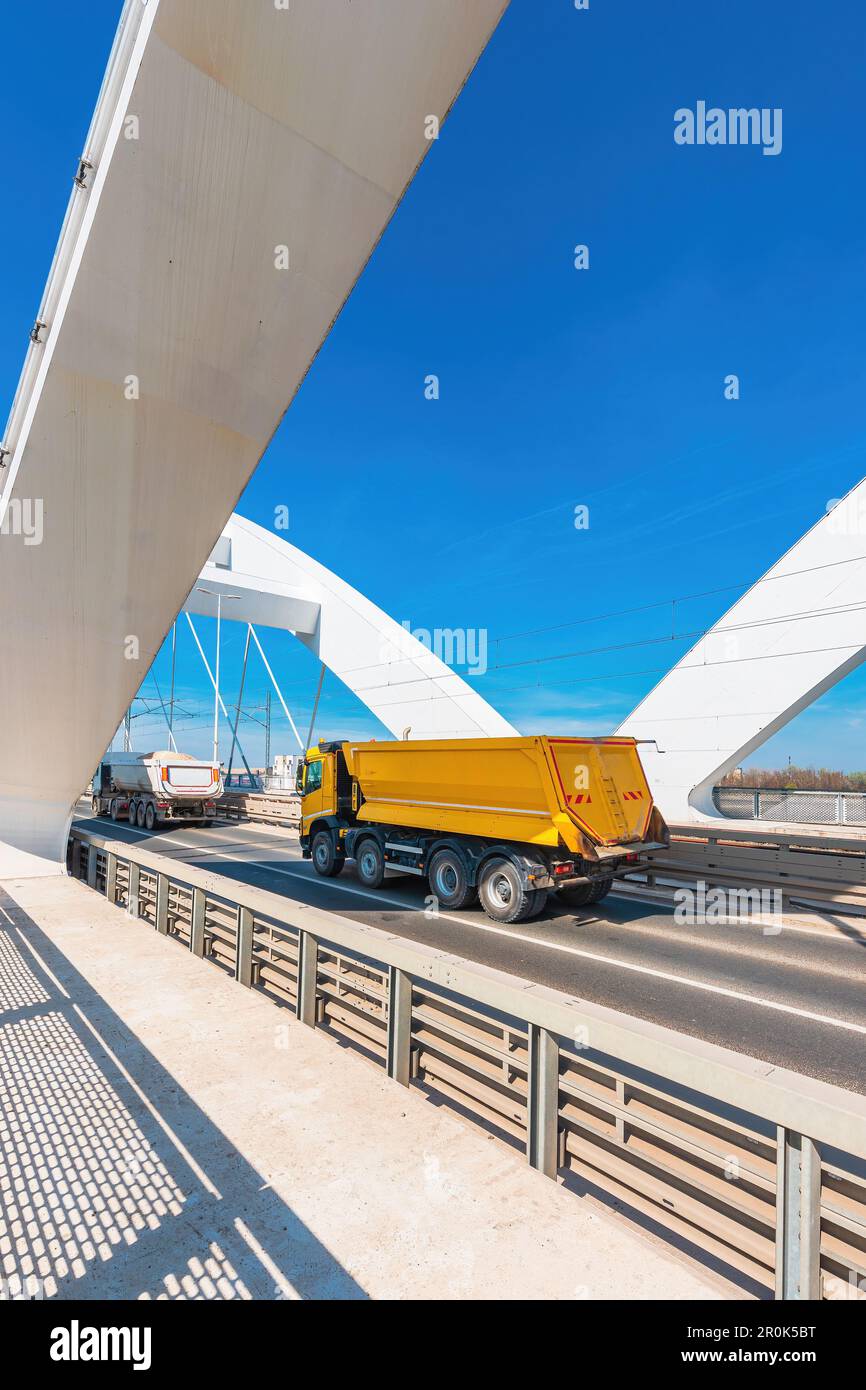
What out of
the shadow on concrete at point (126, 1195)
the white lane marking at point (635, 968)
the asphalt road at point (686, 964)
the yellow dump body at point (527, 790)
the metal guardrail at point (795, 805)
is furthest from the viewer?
the metal guardrail at point (795, 805)

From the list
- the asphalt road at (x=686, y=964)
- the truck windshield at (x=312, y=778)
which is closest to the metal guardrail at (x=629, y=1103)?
the asphalt road at (x=686, y=964)

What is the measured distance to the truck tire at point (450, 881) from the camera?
10.5 meters

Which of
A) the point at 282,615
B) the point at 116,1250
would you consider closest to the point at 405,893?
the point at 116,1250

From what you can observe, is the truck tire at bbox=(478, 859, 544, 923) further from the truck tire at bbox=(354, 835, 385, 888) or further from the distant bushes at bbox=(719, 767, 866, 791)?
the distant bushes at bbox=(719, 767, 866, 791)

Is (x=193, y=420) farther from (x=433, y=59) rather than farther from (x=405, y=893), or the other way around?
(x=405, y=893)

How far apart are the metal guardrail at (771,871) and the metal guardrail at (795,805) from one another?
683 centimetres

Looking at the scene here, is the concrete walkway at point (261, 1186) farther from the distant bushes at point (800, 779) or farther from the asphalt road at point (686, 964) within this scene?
the distant bushes at point (800, 779)

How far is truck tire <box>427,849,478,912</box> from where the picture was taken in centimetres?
1054

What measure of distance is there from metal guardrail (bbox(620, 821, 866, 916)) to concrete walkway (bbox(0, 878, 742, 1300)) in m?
7.94

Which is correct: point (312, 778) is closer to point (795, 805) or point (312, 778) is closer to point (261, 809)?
point (261, 809)

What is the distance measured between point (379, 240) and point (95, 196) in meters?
1.89

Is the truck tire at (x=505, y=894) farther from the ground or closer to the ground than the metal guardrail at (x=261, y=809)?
farther from the ground

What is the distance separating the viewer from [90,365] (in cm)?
527

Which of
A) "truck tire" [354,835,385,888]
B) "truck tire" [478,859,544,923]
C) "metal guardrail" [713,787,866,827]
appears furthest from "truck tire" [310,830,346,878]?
"metal guardrail" [713,787,866,827]
